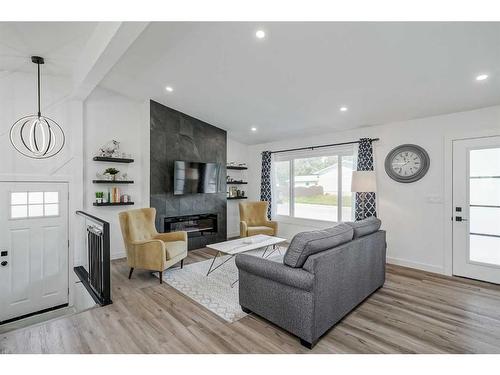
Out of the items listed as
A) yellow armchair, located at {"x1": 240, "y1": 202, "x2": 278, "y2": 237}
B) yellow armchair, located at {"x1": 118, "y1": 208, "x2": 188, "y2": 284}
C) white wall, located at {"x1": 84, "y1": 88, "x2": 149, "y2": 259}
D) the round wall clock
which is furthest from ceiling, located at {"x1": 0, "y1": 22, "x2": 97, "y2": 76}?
the round wall clock

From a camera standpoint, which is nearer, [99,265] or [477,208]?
[99,265]

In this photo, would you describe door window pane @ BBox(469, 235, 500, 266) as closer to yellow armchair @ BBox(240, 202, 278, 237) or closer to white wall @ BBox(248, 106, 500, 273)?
white wall @ BBox(248, 106, 500, 273)

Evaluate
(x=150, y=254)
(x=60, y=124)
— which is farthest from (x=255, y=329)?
(x=60, y=124)

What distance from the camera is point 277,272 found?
2264mm

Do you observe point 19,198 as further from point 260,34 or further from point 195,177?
point 260,34

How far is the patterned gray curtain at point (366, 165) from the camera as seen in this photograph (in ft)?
14.8

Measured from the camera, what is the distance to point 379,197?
4500 mm

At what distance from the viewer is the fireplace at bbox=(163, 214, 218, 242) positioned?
199 inches

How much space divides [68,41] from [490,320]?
5.44 m

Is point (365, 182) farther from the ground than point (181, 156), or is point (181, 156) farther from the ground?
point (181, 156)

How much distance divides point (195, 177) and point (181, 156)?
0.52m

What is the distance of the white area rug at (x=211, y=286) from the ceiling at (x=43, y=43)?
3.18 m

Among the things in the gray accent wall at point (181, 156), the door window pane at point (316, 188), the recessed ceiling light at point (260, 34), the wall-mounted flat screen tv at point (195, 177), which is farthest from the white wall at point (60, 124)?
the door window pane at point (316, 188)

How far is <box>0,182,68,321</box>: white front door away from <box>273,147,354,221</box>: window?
4.34m
